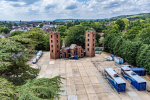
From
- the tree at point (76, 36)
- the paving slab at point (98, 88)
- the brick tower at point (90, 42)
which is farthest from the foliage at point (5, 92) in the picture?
the tree at point (76, 36)

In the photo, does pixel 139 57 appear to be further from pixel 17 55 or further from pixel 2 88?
pixel 2 88

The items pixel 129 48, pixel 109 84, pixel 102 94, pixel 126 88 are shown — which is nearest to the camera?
pixel 102 94

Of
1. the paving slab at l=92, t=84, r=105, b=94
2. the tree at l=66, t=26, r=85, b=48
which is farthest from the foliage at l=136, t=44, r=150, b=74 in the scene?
the tree at l=66, t=26, r=85, b=48

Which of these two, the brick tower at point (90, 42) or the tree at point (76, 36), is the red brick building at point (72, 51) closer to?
the brick tower at point (90, 42)

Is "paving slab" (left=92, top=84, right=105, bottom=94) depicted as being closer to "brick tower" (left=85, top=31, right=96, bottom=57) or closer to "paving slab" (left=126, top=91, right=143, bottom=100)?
"paving slab" (left=126, top=91, right=143, bottom=100)

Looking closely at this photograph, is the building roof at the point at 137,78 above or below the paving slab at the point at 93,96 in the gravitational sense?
above

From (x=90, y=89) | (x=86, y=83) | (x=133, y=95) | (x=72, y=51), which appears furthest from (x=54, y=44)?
(x=133, y=95)

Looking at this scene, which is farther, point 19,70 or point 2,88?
point 19,70

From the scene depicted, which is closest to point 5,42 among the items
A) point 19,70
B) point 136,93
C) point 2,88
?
point 19,70
